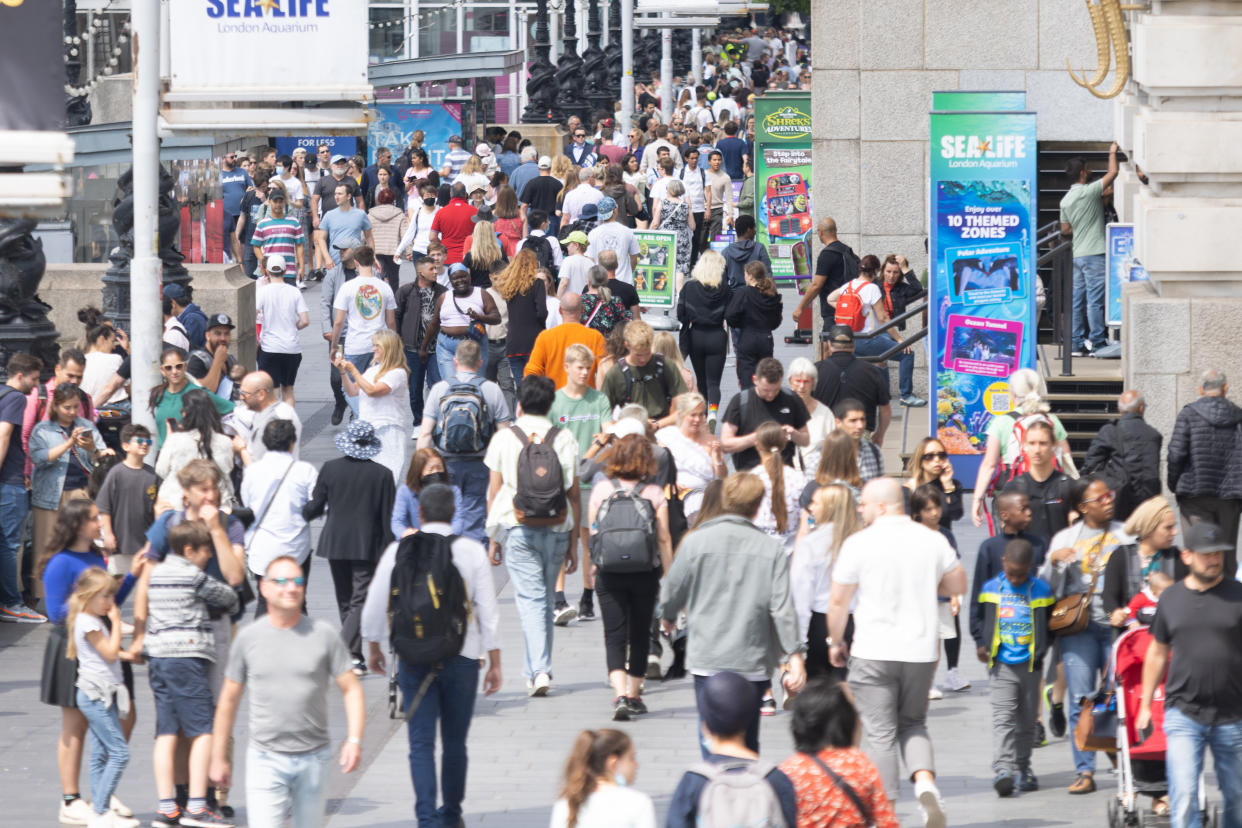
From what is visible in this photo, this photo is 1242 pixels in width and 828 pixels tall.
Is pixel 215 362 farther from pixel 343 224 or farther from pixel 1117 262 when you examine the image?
pixel 343 224

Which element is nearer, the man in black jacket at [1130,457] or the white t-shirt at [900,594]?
the white t-shirt at [900,594]

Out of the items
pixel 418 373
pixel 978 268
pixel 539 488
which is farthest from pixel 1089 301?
pixel 539 488

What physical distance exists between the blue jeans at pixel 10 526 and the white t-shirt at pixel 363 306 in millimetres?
4630

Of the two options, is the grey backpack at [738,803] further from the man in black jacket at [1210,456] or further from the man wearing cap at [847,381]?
the man wearing cap at [847,381]

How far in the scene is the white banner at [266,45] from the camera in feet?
34.6

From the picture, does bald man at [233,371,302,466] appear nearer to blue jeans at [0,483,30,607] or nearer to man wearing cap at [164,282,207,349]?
blue jeans at [0,483,30,607]

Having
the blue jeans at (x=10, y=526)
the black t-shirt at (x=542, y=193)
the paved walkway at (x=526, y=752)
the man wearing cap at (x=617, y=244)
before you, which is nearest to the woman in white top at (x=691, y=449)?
the paved walkway at (x=526, y=752)

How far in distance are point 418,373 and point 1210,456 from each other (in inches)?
297

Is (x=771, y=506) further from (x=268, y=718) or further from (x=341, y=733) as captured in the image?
(x=268, y=718)

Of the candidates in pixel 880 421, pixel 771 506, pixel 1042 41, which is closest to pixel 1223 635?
pixel 771 506

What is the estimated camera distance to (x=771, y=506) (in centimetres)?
1091

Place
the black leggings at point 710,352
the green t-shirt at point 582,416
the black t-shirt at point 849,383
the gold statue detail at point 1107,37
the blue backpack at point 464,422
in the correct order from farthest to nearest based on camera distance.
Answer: the black leggings at point 710,352, the gold statue detail at point 1107,37, the black t-shirt at point 849,383, the green t-shirt at point 582,416, the blue backpack at point 464,422

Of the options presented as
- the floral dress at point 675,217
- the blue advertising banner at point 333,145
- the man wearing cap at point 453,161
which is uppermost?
the blue advertising banner at point 333,145

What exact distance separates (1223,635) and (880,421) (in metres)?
6.78
